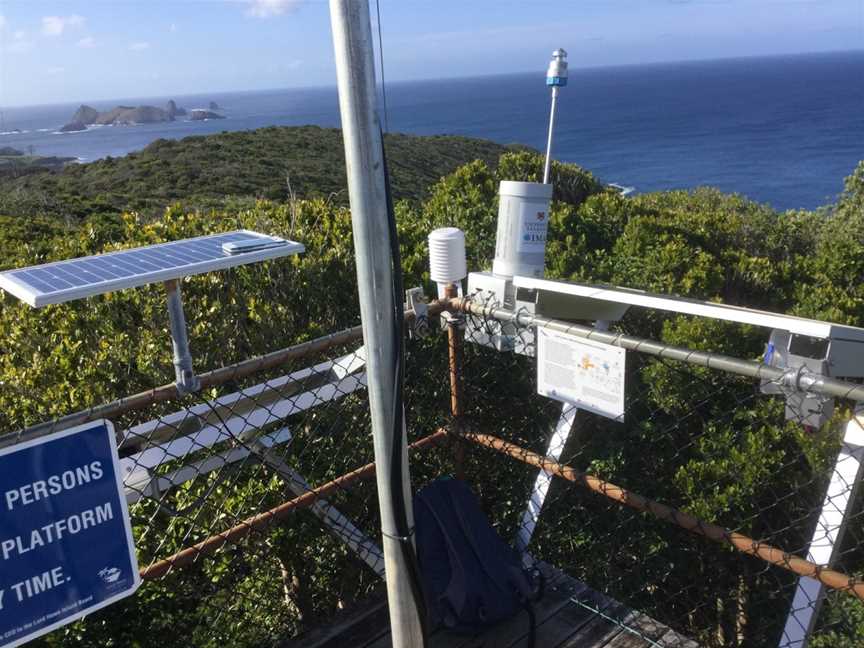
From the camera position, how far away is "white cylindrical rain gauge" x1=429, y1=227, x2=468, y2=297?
3027 mm

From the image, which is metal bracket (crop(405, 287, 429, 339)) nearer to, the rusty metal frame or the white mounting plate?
the white mounting plate

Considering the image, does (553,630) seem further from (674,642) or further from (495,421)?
(495,421)

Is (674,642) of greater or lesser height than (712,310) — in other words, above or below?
below

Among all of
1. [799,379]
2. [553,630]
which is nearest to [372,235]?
[799,379]

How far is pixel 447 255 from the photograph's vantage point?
10.1 ft

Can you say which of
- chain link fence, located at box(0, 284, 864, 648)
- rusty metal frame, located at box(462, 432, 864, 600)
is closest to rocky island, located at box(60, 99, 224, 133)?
chain link fence, located at box(0, 284, 864, 648)

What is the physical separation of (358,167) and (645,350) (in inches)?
55.3

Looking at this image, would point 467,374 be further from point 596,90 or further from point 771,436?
point 596,90

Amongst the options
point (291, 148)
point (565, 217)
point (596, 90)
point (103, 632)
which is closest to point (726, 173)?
point (291, 148)

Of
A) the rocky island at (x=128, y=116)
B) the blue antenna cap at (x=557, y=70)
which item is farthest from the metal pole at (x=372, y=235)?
the rocky island at (x=128, y=116)

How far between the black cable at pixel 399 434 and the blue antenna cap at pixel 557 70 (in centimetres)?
189

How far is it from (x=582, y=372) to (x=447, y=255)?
0.79 meters

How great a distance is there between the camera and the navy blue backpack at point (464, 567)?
2.73m

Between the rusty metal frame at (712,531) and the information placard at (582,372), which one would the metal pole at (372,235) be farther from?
the rusty metal frame at (712,531)
